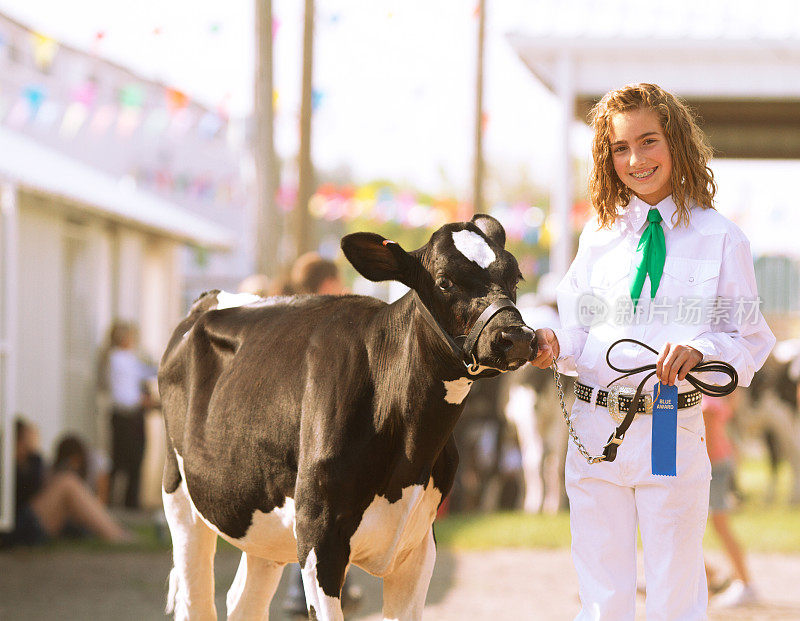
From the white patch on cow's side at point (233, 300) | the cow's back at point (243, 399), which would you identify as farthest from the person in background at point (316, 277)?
the cow's back at point (243, 399)

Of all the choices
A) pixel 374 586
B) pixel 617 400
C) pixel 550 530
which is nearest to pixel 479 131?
pixel 550 530

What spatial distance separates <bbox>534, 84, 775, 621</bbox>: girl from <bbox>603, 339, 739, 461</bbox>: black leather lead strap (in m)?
0.03

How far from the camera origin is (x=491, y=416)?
13.2 meters

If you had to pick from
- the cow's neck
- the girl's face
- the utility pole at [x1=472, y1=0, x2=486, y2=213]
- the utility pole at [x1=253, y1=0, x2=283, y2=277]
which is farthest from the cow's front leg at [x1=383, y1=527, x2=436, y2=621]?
the utility pole at [x1=472, y1=0, x2=486, y2=213]

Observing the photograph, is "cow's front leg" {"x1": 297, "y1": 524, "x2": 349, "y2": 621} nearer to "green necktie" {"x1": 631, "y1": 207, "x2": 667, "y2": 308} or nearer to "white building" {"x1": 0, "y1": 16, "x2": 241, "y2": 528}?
"green necktie" {"x1": 631, "y1": 207, "x2": 667, "y2": 308}

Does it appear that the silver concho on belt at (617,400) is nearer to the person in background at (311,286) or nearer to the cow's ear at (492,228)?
the cow's ear at (492,228)

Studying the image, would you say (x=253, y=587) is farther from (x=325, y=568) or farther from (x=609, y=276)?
(x=609, y=276)

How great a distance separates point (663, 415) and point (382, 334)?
86cm

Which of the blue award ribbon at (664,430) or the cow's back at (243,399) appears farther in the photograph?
the cow's back at (243,399)

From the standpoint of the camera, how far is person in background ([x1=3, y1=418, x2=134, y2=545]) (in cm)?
987

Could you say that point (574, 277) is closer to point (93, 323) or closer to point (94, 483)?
point (94, 483)

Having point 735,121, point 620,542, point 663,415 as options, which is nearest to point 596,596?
point 620,542

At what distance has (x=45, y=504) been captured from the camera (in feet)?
33.4

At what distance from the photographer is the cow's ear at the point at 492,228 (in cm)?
357
